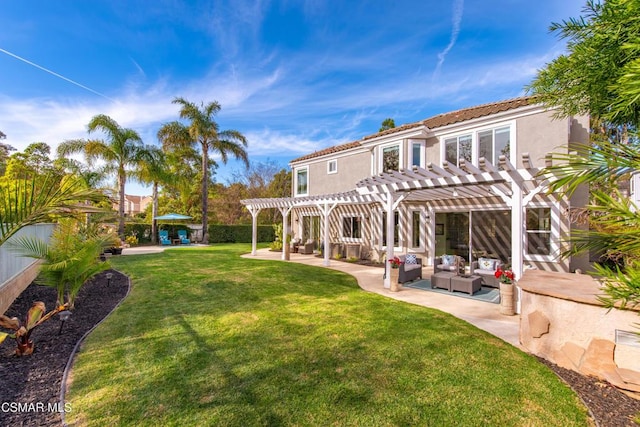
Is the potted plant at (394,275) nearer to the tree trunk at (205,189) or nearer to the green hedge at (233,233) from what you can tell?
the tree trunk at (205,189)

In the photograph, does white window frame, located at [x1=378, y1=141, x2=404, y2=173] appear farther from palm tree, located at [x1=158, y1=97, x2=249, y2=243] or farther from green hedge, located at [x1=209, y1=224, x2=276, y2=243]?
green hedge, located at [x1=209, y1=224, x2=276, y2=243]

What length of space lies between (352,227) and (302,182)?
5106mm

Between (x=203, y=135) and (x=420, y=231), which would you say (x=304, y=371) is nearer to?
(x=420, y=231)

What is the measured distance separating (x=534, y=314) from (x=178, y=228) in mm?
27137

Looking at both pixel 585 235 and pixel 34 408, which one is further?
pixel 34 408

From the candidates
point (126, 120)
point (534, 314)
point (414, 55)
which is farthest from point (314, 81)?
point (534, 314)

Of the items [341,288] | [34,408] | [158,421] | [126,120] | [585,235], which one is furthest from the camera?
[126,120]

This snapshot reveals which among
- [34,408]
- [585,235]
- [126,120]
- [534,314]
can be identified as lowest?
[34,408]

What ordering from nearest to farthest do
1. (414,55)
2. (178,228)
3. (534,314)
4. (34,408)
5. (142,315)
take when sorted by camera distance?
(34,408), (534,314), (142,315), (414,55), (178,228)

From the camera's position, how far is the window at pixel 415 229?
46.5ft

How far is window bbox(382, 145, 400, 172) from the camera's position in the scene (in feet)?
46.1

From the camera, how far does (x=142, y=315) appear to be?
6676mm

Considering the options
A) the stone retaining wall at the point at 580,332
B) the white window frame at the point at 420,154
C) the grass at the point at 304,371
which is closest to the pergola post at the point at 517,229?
the stone retaining wall at the point at 580,332

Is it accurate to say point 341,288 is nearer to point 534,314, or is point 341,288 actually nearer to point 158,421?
point 534,314
